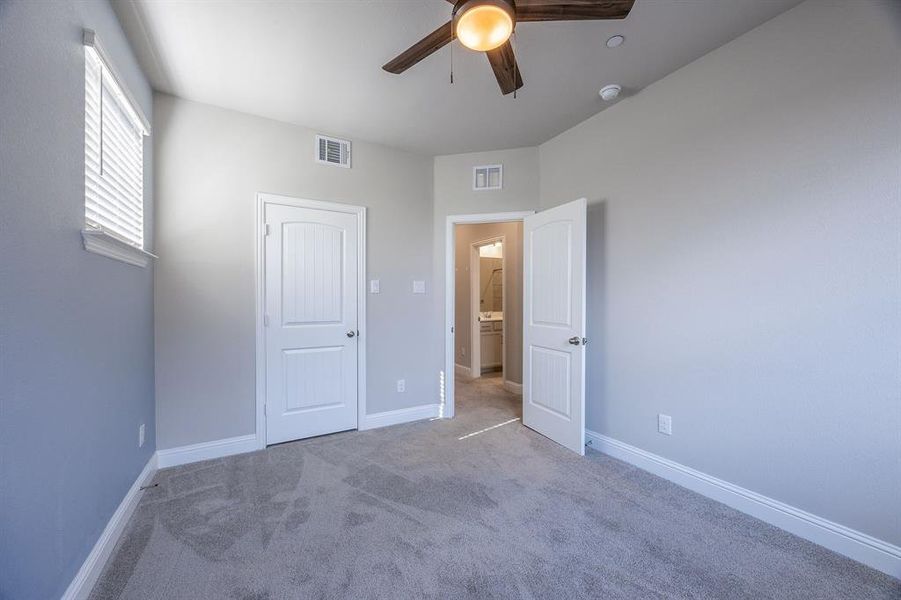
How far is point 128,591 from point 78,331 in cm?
109

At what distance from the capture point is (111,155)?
1874 millimetres

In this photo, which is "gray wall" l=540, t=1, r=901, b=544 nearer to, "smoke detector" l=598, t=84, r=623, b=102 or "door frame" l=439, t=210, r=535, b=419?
"smoke detector" l=598, t=84, r=623, b=102

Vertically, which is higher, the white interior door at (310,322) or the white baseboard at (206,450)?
the white interior door at (310,322)

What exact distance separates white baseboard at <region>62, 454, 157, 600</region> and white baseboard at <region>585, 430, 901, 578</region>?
3.02 metres

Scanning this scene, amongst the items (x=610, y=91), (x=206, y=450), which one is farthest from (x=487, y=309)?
(x=206, y=450)

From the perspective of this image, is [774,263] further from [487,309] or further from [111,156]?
[487,309]

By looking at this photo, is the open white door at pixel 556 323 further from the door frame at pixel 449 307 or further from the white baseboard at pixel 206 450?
the white baseboard at pixel 206 450

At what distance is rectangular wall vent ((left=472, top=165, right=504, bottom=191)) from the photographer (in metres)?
3.58

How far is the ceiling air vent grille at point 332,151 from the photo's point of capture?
3119 mm

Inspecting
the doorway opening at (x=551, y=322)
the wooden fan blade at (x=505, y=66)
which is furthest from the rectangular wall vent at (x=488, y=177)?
the wooden fan blade at (x=505, y=66)

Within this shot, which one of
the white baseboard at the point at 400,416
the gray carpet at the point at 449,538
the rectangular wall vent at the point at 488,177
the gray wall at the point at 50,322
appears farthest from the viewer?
the rectangular wall vent at the point at 488,177

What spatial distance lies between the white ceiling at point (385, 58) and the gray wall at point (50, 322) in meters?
0.43

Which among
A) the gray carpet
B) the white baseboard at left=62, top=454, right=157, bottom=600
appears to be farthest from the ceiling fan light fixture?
the white baseboard at left=62, top=454, right=157, bottom=600

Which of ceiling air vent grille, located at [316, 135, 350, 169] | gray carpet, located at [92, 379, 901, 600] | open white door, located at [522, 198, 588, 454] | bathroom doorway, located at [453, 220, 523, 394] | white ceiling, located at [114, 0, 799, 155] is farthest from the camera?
bathroom doorway, located at [453, 220, 523, 394]
